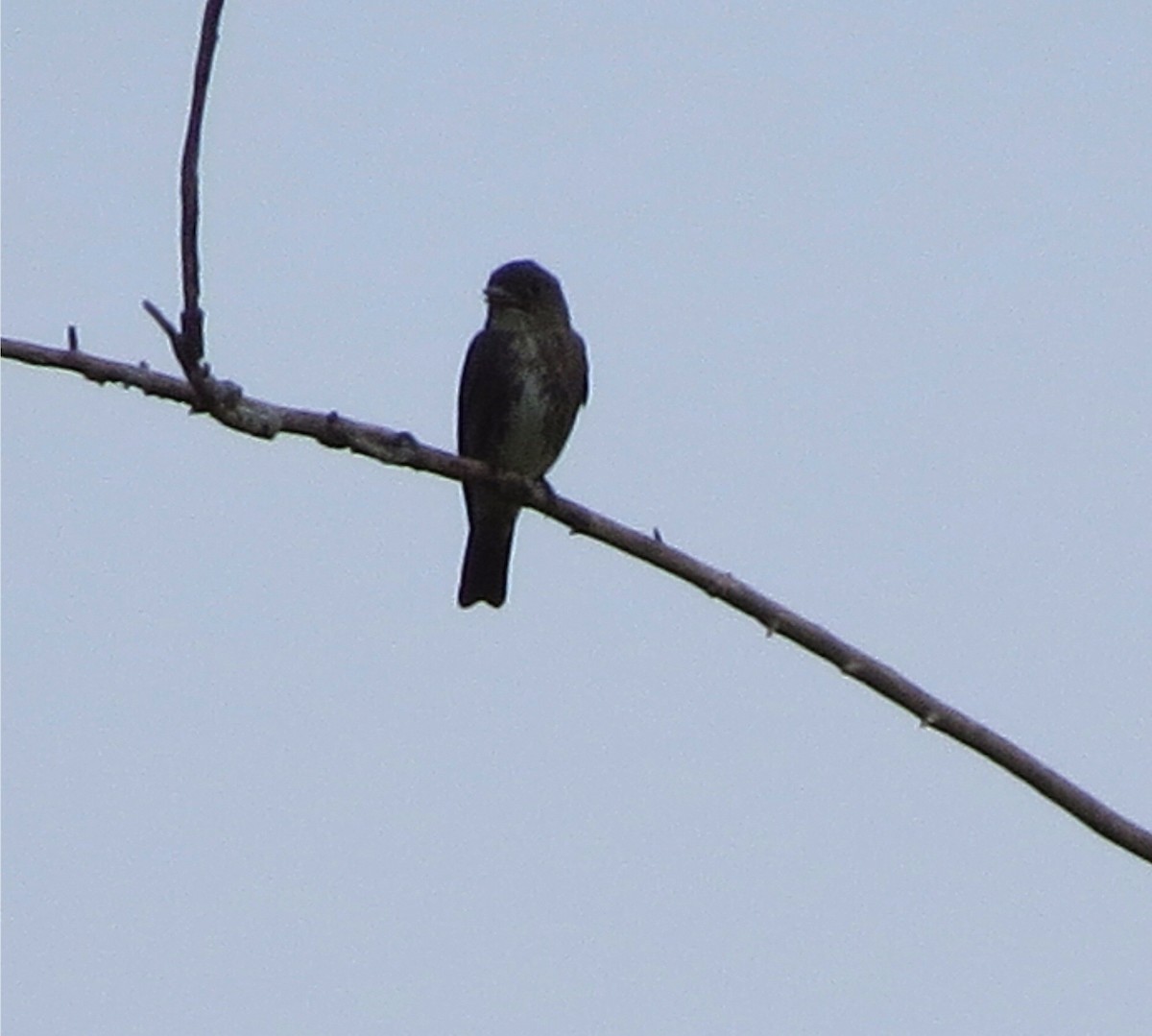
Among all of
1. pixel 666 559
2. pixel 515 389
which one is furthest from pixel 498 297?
pixel 666 559

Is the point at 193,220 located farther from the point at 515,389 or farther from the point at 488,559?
Result: the point at 488,559

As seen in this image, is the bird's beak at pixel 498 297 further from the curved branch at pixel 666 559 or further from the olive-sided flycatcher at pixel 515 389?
the curved branch at pixel 666 559

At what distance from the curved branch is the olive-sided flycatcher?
363 centimetres

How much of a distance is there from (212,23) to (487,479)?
39.6 inches

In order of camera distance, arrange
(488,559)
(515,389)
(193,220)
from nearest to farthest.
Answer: (193,220)
(515,389)
(488,559)

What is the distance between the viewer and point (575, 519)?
3279 mm

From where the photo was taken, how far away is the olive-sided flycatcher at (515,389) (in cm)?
696

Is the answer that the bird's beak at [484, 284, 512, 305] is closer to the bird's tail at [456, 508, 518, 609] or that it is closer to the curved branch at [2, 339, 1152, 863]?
the bird's tail at [456, 508, 518, 609]

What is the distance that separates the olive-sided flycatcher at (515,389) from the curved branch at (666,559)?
143 inches

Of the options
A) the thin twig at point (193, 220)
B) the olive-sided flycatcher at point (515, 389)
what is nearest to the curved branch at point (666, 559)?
the thin twig at point (193, 220)

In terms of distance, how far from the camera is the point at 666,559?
297 centimetres

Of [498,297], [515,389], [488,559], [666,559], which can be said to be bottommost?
[666,559]

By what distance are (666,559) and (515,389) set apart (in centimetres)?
405

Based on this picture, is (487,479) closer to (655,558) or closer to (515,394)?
(655,558)
